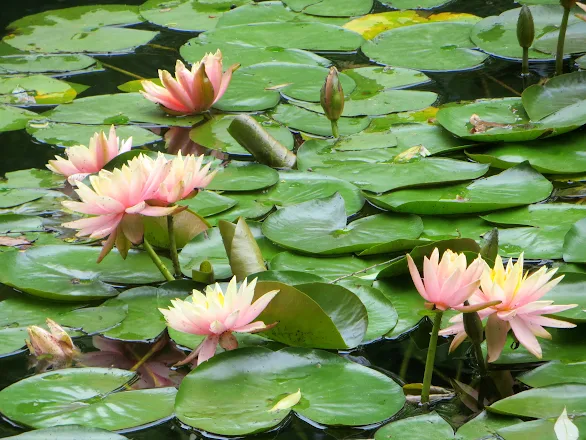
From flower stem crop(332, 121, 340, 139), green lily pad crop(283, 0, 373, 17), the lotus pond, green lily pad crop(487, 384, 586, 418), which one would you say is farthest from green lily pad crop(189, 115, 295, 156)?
green lily pad crop(487, 384, 586, 418)

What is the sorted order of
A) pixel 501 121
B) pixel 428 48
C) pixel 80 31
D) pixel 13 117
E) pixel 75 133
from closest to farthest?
pixel 501 121 < pixel 75 133 < pixel 13 117 < pixel 428 48 < pixel 80 31

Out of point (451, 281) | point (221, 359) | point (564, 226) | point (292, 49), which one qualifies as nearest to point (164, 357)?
point (221, 359)

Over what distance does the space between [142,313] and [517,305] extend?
2.64ft

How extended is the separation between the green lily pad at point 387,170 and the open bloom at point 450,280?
874 millimetres

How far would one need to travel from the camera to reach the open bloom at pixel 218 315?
55.5 inches

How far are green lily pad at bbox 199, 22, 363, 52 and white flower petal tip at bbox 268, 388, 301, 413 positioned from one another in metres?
2.23

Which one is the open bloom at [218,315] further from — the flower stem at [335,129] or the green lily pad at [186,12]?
the green lily pad at [186,12]

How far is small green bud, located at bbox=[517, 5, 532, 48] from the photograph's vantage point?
2818 mm

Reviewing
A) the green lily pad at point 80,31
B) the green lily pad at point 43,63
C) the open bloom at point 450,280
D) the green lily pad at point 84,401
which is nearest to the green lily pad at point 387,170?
the open bloom at point 450,280

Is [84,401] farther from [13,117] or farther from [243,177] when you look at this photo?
[13,117]

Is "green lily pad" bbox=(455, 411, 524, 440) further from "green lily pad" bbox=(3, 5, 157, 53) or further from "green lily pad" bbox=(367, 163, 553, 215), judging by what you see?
"green lily pad" bbox=(3, 5, 157, 53)

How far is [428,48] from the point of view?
3240 millimetres

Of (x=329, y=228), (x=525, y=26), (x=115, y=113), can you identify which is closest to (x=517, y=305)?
(x=329, y=228)

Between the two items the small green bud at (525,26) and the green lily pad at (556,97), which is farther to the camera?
the small green bud at (525,26)
